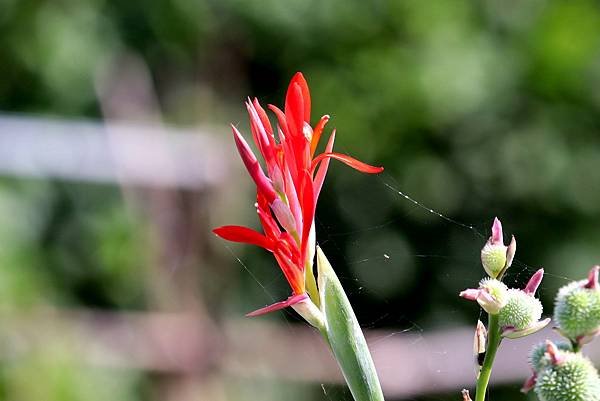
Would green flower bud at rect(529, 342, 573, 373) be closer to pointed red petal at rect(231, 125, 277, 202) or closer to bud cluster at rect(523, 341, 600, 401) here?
bud cluster at rect(523, 341, 600, 401)

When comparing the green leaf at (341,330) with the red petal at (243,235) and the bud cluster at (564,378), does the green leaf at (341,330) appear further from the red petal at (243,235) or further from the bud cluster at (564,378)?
the bud cluster at (564,378)

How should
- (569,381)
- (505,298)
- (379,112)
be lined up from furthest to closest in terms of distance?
(379,112)
(505,298)
(569,381)

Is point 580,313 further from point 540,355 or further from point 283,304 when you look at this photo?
point 283,304

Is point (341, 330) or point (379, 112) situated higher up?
point (341, 330)

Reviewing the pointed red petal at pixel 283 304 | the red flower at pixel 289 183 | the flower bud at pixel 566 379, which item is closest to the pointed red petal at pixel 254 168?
the red flower at pixel 289 183

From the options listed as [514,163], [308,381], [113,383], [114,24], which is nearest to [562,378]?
[113,383]

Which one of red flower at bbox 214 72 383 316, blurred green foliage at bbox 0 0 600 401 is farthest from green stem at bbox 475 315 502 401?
blurred green foliage at bbox 0 0 600 401

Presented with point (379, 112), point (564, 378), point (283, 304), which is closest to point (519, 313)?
point (564, 378)
